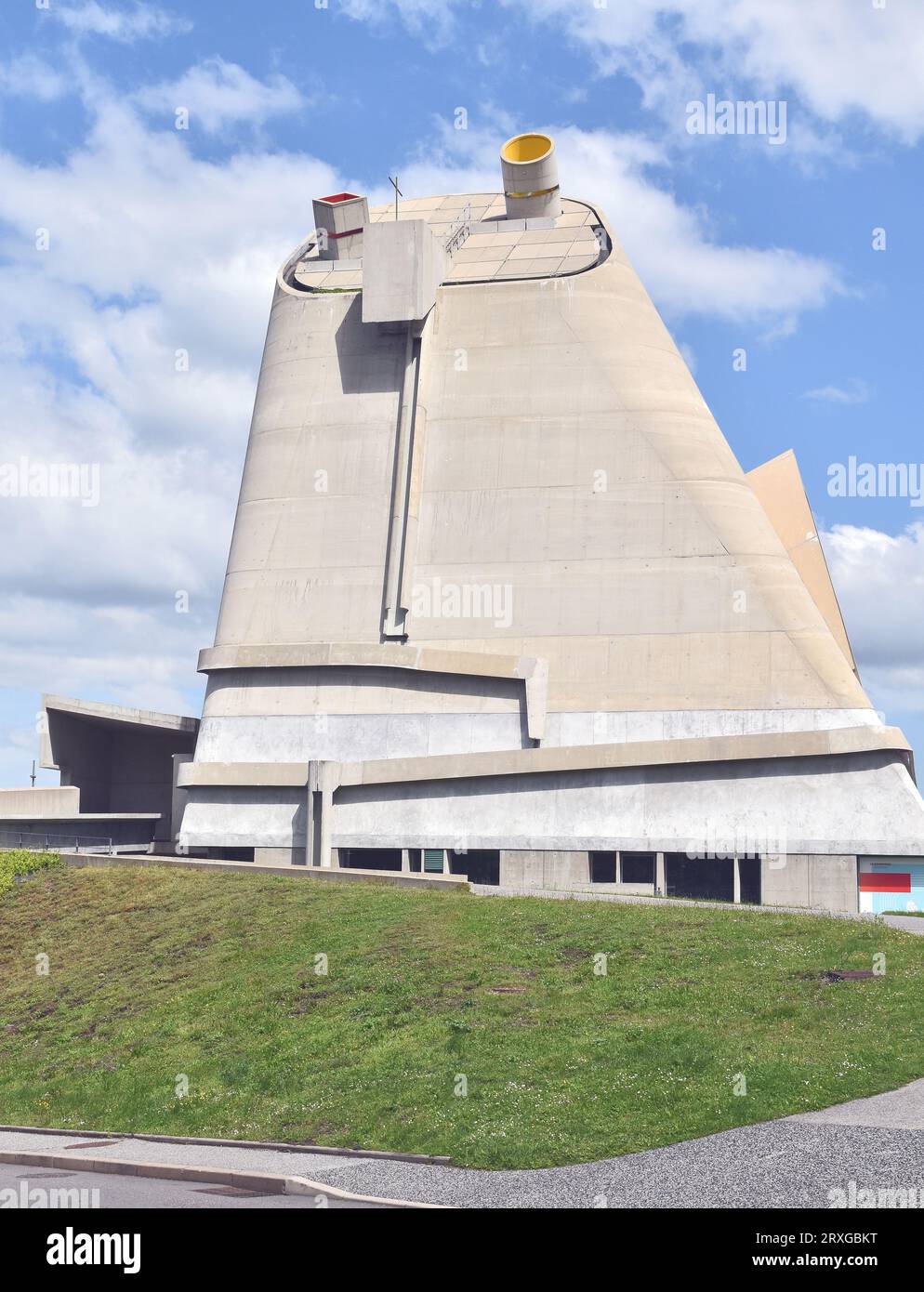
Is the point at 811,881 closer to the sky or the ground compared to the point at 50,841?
closer to the ground

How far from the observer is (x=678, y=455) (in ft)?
131

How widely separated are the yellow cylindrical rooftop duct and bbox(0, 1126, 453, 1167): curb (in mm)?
34255

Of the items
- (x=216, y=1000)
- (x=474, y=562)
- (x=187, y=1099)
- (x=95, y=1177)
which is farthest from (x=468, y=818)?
(x=95, y=1177)

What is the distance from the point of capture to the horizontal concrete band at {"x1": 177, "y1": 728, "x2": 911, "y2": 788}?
118 feet

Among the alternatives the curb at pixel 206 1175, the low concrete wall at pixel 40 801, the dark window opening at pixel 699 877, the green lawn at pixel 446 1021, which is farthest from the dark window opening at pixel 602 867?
the curb at pixel 206 1175

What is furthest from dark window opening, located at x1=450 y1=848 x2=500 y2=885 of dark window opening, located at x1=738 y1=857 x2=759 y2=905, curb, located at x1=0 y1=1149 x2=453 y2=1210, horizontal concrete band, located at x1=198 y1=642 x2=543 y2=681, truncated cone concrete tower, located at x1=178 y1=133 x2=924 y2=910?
curb, located at x1=0 y1=1149 x2=453 y2=1210

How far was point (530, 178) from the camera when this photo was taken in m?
45.7

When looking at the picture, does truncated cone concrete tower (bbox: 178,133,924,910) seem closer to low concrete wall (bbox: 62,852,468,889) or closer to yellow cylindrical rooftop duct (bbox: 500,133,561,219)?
yellow cylindrical rooftop duct (bbox: 500,133,561,219)

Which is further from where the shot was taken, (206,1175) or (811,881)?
(811,881)

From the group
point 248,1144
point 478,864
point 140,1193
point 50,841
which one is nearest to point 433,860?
point 478,864

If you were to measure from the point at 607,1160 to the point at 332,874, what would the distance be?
20.1 m

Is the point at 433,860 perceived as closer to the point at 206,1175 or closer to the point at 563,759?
the point at 563,759

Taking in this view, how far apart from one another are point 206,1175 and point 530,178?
37.2m
